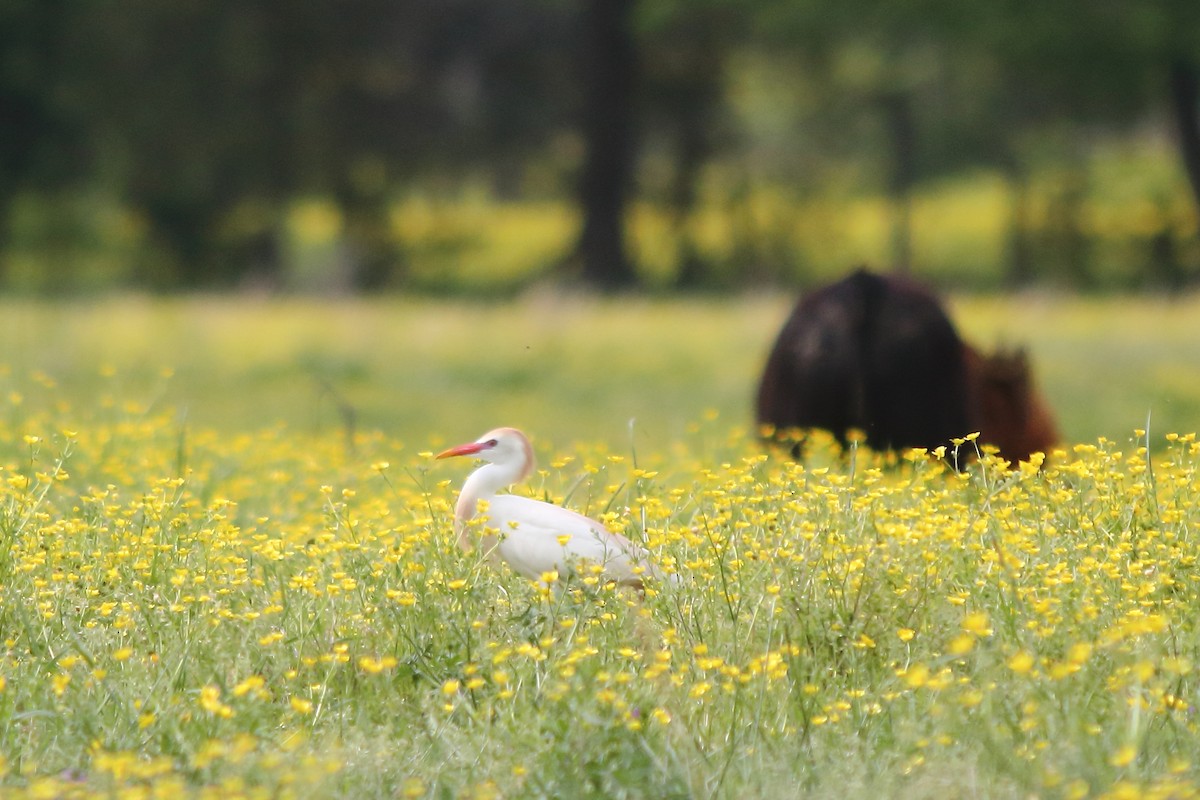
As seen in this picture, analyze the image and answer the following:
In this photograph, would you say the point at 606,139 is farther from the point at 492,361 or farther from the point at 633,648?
the point at 633,648

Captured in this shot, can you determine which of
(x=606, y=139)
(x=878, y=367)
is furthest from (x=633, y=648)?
(x=606, y=139)

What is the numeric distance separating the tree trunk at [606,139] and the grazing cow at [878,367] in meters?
15.6

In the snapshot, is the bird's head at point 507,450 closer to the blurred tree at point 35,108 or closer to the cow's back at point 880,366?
the cow's back at point 880,366

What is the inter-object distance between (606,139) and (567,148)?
4.96 metres

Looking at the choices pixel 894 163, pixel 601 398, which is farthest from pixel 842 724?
pixel 894 163

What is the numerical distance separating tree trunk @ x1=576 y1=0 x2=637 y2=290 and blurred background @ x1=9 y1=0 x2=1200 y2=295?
47 mm

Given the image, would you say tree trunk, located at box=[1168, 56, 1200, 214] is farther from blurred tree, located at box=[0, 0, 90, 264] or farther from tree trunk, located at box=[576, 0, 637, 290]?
blurred tree, located at box=[0, 0, 90, 264]

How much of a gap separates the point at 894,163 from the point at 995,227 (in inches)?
137

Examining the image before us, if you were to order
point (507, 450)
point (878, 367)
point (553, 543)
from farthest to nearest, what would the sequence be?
point (878, 367) < point (507, 450) < point (553, 543)

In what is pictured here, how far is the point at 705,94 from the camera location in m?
25.9

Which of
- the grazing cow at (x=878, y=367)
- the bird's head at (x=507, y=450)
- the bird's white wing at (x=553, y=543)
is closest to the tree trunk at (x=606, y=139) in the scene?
the grazing cow at (x=878, y=367)

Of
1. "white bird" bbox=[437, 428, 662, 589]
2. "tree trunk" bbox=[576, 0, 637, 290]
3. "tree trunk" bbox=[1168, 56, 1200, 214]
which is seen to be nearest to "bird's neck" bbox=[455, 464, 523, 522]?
"white bird" bbox=[437, 428, 662, 589]

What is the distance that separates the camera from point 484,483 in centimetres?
430

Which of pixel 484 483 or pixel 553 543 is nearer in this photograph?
pixel 553 543
